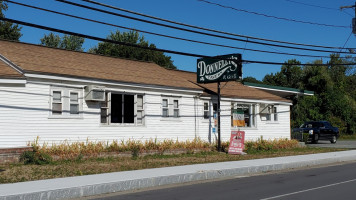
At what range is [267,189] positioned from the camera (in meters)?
11.5

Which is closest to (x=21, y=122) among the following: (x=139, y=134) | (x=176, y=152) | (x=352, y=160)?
(x=139, y=134)

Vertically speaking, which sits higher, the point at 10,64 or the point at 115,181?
the point at 10,64

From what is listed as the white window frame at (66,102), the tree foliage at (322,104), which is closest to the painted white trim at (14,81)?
the white window frame at (66,102)

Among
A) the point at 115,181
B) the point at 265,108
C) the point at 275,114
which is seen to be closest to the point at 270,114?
the point at 275,114

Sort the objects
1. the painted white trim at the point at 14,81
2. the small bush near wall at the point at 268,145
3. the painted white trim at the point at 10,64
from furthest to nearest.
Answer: the small bush near wall at the point at 268,145 < the painted white trim at the point at 10,64 < the painted white trim at the point at 14,81

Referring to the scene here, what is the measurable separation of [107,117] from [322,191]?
1204 centimetres

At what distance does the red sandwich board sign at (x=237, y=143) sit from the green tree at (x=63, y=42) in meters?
39.7

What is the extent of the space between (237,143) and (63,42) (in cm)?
4277

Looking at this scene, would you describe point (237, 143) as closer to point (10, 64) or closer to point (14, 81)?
point (14, 81)

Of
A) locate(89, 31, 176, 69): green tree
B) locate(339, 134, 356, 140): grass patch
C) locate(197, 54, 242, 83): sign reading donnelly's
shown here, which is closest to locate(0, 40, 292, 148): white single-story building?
locate(197, 54, 242, 83): sign reading donnelly's

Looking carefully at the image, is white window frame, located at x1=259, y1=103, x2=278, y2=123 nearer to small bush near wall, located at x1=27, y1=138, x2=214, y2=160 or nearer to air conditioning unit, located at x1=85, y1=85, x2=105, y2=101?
small bush near wall, located at x1=27, y1=138, x2=214, y2=160

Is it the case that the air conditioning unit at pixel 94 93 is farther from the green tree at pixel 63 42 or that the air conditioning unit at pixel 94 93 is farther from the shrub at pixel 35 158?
the green tree at pixel 63 42

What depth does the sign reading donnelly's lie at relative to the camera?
905 inches

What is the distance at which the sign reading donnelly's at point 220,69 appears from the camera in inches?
905
